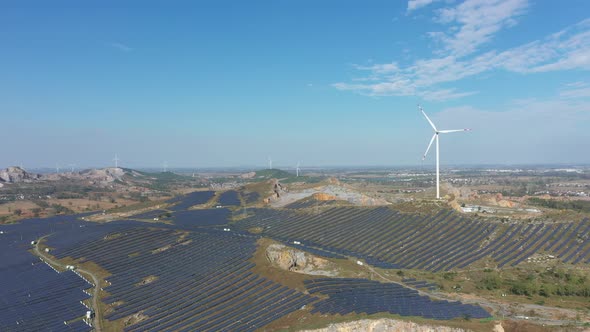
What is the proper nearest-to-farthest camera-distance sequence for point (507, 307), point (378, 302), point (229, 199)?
point (378, 302) < point (507, 307) < point (229, 199)

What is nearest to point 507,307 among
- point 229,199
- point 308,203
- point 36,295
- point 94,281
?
point 94,281

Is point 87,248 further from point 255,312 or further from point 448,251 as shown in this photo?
point 448,251

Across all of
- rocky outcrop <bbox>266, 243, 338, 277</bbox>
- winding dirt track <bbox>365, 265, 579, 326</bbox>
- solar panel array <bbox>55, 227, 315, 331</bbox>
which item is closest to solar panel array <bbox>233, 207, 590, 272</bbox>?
rocky outcrop <bbox>266, 243, 338, 277</bbox>

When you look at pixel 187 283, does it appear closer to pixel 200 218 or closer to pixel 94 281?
pixel 94 281

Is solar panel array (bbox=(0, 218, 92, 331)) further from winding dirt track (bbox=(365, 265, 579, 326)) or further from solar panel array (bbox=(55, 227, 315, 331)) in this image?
winding dirt track (bbox=(365, 265, 579, 326))

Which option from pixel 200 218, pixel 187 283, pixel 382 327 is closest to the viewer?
pixel 382 327
